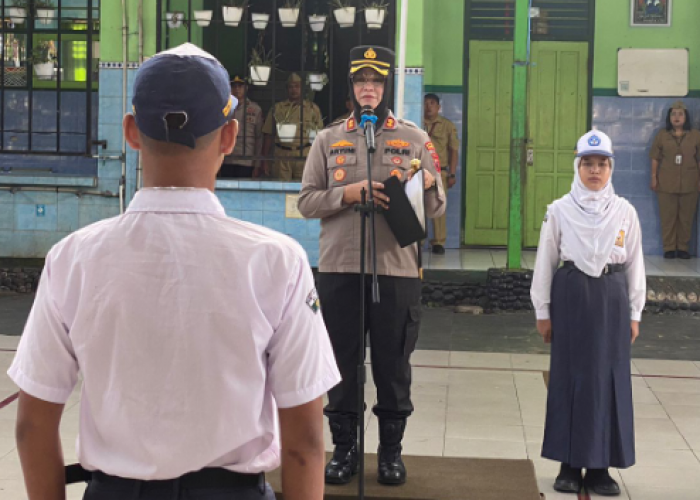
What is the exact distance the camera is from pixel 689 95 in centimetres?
1181

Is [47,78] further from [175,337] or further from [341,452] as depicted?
[175,337]

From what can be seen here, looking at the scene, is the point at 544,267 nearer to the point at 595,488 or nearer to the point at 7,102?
the point at 595,488

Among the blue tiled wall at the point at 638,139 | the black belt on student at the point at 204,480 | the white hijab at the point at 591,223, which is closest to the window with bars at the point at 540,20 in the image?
the blue tiled wall at the point at 638,139

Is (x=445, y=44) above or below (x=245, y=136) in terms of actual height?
above

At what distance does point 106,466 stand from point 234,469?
206 millimetres

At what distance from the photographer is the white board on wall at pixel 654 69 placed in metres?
11.8

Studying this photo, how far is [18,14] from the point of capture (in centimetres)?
1085

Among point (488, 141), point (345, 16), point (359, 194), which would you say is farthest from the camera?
point (488, 141)

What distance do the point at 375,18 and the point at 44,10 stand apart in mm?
3364

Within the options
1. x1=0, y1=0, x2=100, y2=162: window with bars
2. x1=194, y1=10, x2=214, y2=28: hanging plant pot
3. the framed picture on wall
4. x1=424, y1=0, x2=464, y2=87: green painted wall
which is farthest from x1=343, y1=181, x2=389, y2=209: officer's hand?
the framed picture on wall

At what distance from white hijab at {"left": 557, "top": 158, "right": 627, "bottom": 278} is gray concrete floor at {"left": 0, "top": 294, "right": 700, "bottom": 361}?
337 centimetres

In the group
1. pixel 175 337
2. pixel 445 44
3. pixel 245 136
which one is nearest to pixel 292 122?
pixel 245 136

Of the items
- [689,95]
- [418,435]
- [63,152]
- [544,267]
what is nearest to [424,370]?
[418,435]

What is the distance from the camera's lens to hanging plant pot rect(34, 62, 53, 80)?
→ 11.0 meters
